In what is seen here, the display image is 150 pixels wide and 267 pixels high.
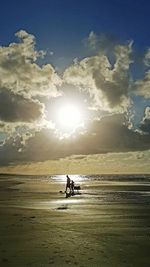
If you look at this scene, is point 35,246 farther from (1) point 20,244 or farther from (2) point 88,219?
(2) point 88,219

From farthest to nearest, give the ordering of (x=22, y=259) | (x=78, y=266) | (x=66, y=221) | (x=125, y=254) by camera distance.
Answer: (x=66, y=221)
(x=125, y=254)
(x=22, y=259)
(x=78, y=266)

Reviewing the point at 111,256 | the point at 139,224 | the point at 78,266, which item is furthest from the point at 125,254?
the point at 139,224

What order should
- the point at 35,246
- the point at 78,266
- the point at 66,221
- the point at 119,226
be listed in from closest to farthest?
the point at 78,266
the point at 35,246
the point at 119,226
the point at 66,221

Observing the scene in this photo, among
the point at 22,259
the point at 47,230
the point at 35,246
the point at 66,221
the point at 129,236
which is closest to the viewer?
the point at 22,259

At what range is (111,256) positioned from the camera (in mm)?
13445

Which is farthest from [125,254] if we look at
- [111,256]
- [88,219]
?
[88,219]

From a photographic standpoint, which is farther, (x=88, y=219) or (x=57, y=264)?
(x=88, y=219)

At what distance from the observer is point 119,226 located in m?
20.5

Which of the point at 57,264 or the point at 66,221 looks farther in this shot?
the point at 66,221

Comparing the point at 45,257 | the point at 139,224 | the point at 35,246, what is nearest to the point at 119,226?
the point at 139,224

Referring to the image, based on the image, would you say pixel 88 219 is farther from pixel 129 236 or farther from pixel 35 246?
pixel 35 246

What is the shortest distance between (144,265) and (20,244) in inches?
204

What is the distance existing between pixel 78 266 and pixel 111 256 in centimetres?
187

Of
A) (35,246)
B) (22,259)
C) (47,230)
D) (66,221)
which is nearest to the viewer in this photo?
(22,259)
